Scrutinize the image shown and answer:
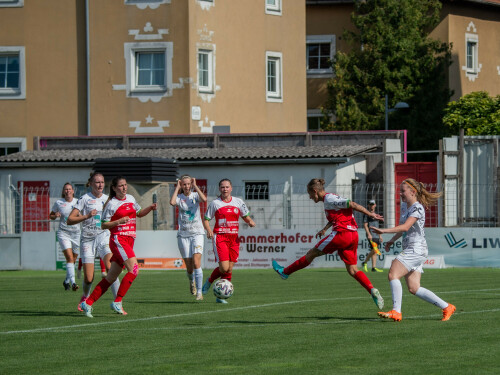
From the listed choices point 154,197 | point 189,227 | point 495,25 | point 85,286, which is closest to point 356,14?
point 495,25

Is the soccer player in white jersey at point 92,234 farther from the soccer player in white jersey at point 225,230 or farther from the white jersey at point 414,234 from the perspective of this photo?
the white jersey at point 414,234

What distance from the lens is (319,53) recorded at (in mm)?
54906

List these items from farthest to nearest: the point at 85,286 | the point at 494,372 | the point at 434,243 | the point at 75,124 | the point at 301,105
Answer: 1. the point at 301,105
2. the point at 75,124
3. the point at 434,243
4. the point at 85,286
5. the point at 494,372

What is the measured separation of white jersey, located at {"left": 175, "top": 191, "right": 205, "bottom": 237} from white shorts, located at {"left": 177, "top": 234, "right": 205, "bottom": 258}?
7 centimetres

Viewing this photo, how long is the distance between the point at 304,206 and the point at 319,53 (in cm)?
2503

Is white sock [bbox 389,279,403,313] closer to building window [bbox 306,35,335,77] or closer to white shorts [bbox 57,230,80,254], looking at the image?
white shorts [bbox 57,230,80,254]

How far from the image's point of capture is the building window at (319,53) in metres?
54.5

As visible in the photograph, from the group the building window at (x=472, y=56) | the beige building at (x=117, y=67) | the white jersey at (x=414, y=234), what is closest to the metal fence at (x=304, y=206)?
the beige building at (x=117, y=67)

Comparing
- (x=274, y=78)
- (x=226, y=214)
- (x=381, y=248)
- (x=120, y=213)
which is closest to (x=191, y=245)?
(x=226, y=214)

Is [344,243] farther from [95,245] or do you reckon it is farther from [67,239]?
[67,239]

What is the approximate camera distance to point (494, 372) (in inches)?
383

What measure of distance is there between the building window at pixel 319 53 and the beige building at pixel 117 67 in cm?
1178

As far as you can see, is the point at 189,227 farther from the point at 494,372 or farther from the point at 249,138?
the point at 249,138

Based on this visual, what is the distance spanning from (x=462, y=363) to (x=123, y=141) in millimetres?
30641
